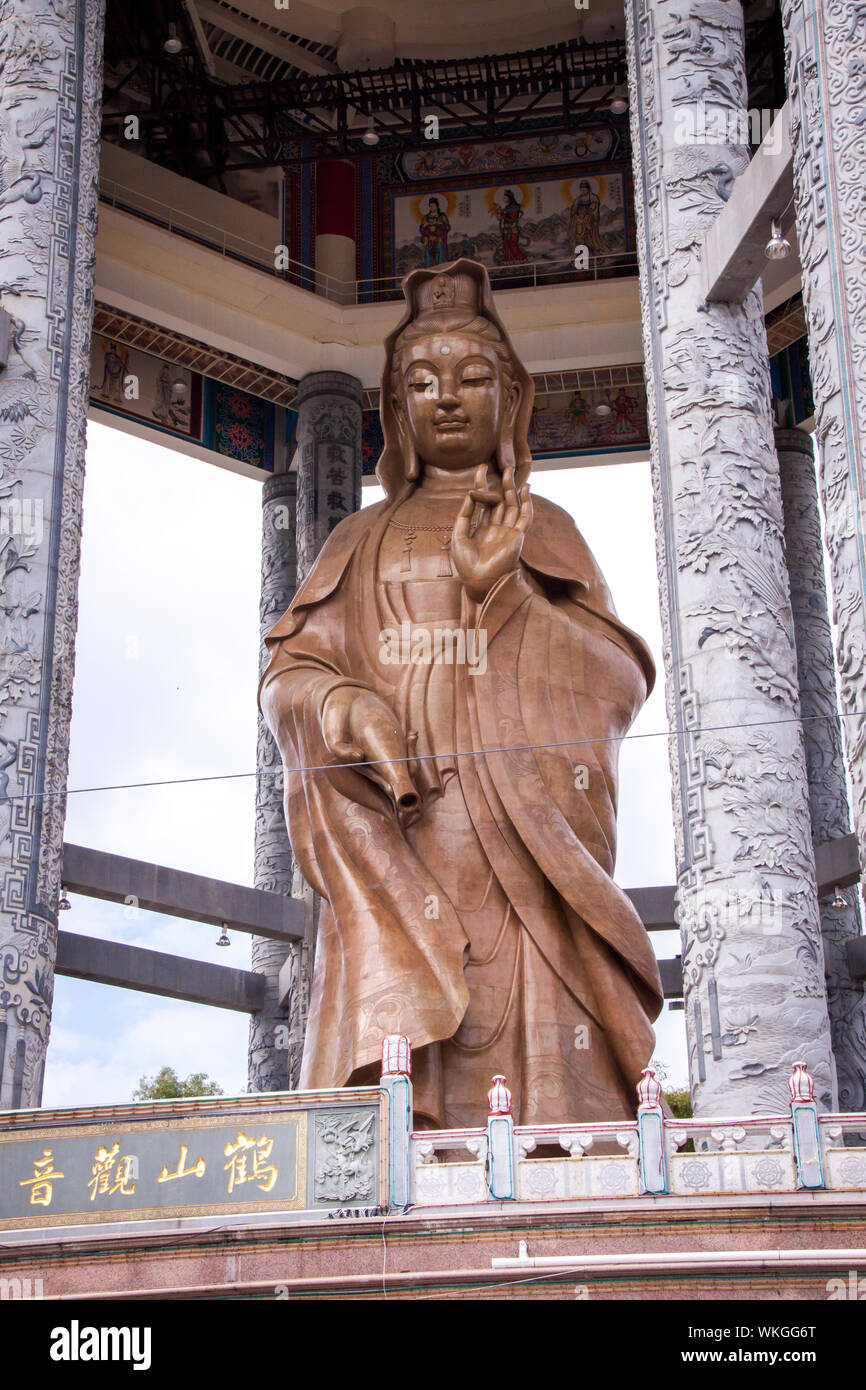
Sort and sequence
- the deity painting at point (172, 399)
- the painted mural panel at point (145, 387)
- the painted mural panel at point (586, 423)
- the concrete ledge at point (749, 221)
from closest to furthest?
the concrete ledge at point (749, 221)
the painted mural panel at point (145, 387)
the deity painting at point (172, 399)
the painted mural panel at point (586, 423)

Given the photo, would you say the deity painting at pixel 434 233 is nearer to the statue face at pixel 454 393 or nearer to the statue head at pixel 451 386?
the statue head at pixel 451 386

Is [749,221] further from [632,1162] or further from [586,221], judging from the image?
[586,221]

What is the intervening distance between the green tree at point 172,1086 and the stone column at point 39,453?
A: 12.1 meters

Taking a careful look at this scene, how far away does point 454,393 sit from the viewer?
30.9ft

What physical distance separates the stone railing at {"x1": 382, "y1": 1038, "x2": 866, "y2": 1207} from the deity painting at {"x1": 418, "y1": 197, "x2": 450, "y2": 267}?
9854 millimetres

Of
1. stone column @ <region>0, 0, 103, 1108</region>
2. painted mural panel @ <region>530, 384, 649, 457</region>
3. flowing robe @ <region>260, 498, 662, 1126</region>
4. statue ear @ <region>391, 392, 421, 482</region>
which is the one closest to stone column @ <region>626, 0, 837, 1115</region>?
flowing robe @ <region>260, 498, 662, 1126</region>

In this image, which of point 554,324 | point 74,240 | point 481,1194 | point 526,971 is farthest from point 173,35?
point 481,1194

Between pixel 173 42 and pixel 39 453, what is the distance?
5.06 meters

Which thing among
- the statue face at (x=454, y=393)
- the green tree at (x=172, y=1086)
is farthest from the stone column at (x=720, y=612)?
the green tree at (x=172, y=1086)

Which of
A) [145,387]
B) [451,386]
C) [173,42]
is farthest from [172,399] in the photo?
[451,386]

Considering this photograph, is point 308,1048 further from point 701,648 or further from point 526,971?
point 701,648

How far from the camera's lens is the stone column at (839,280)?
7633mm

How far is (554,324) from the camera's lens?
1447 centimetres

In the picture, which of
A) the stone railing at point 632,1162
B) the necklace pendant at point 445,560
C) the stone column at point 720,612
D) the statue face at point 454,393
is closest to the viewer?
the stone railing at point 632,1162
